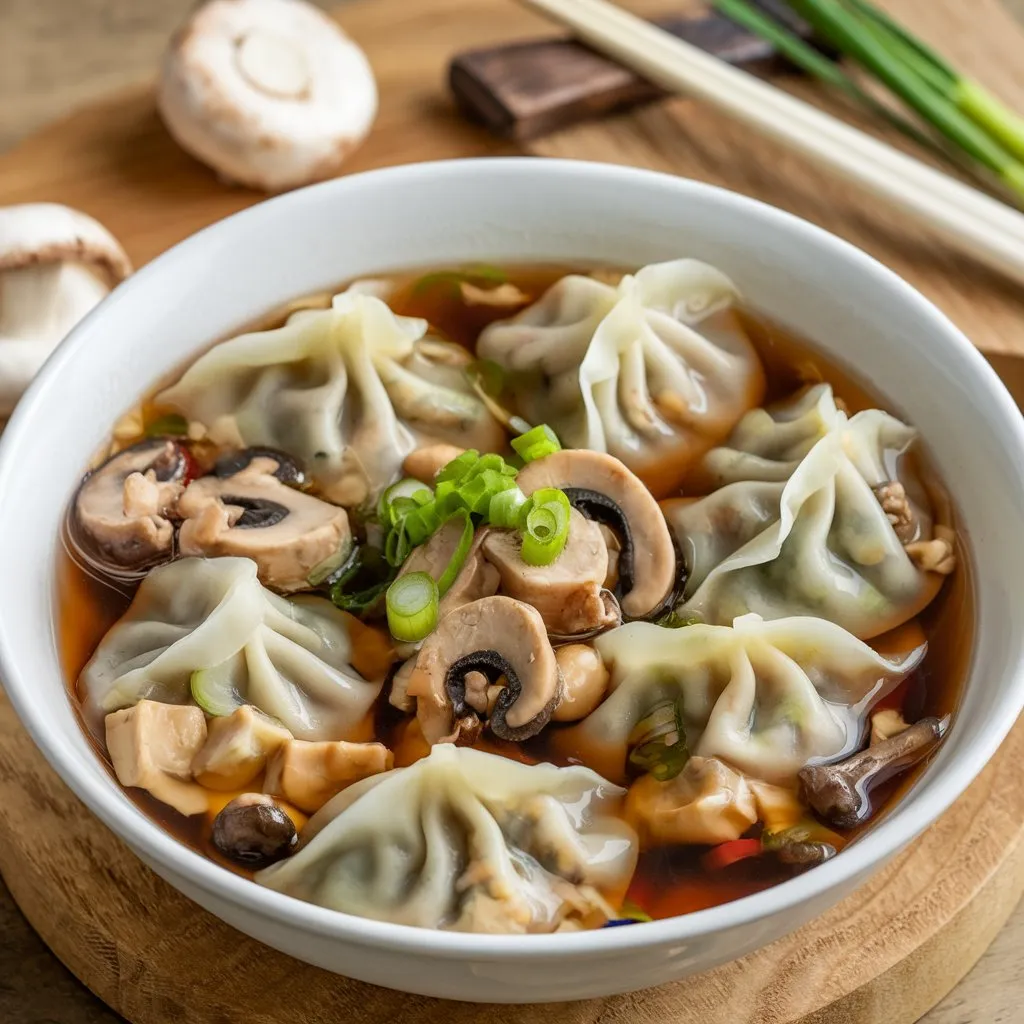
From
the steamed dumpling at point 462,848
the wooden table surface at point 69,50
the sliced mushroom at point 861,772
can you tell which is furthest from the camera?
the wooden table surface at point 69,50

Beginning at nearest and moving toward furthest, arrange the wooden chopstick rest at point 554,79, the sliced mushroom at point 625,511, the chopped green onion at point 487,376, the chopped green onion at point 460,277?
the sliced mushroom at point 625,511
the chopped green onion at point 487,376
the chopped green onion at point 460,277
the wooden chopstick rest at point 554,79

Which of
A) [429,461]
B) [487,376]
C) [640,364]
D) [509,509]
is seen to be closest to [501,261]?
Answer: [487,376]

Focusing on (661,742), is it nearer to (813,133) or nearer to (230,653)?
(230,653)

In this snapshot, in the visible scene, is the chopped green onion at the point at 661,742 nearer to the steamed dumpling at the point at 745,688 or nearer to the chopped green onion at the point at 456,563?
the steamed dumpling at the point at 745,688

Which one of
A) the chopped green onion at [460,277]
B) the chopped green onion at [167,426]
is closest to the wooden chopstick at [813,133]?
the chopped green onion at [460,277]

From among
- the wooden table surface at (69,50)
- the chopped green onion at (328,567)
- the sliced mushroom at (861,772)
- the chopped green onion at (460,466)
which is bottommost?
the wooden table surface at (69,50)
